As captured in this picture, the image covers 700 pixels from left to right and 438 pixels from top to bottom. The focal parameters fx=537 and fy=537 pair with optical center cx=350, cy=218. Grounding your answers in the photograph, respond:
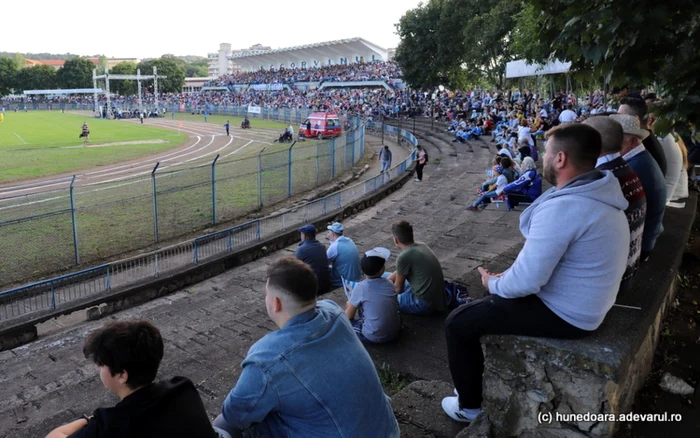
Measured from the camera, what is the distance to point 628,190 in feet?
12.0

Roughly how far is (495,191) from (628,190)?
1004 centimetres

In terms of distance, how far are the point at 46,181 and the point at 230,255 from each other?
13.7 metres

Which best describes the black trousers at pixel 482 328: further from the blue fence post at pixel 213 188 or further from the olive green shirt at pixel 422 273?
the blue fence post at pixel 213 188

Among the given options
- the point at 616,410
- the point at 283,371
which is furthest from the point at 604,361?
the point at 283,371

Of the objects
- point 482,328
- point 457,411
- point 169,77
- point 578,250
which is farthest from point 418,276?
point 169,77

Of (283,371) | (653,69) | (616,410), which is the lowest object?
(616,410)

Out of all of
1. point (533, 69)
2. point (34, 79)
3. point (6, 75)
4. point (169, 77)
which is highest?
point (169, 77)

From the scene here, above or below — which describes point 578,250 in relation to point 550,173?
below

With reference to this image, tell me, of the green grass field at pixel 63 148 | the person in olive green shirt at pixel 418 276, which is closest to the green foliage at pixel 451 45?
the green grass field at pixel 63 148

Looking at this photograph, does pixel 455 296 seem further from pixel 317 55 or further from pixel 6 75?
pixel 6 75

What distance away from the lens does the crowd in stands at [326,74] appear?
77.3 meters

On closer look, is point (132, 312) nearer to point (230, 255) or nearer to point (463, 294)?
point (230, 255)

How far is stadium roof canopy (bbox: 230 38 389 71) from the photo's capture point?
3561 inches

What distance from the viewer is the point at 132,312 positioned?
9703 millimetres
